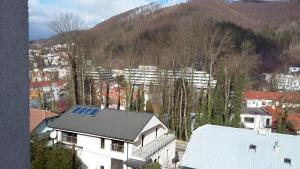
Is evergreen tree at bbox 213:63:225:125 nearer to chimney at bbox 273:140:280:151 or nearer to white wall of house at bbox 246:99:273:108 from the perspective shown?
chimney at bbox 273:140:280:151

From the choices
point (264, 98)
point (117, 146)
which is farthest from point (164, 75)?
point (264, 98)

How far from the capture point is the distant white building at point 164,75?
25.9m

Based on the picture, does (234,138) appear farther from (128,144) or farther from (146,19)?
(146,19)

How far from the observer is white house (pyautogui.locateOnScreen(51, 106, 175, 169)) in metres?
15.4

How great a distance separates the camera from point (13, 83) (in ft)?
3.05

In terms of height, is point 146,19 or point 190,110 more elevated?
point 146,19

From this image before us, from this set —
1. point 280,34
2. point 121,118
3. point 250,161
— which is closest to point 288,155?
point 250,161

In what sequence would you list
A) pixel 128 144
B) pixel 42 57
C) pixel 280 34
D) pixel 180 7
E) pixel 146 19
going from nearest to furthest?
pixel 128 144 < pixel 42 57 < pixel 280 34 < pixel 146 19 < pixel 180 7

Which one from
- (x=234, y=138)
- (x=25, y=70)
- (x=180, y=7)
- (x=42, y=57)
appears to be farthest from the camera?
(x=180, y=7)

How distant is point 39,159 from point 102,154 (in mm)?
3847

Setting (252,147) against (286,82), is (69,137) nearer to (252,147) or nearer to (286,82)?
(252,147)

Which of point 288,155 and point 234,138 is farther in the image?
point 234,138

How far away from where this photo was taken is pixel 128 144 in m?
15.3

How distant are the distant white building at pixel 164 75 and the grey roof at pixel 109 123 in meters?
9.55
